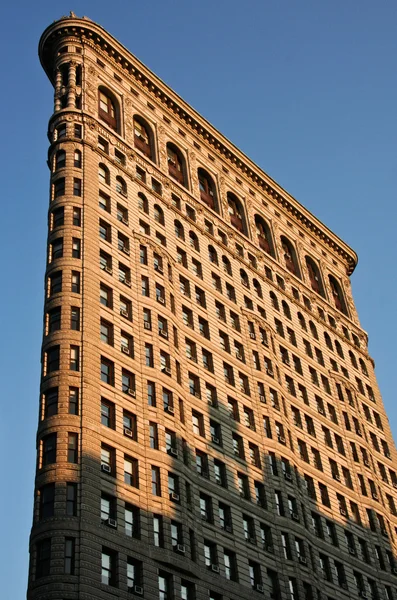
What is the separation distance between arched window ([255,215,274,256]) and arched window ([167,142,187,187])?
11.5 metres

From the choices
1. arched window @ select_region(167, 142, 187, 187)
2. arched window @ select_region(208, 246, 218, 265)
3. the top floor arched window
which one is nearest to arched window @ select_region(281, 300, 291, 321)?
the top floor arched window

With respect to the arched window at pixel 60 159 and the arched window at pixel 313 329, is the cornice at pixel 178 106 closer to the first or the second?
the arched window at pixel 313 329

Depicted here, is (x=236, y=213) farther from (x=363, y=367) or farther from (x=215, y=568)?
(x=215, y=568)

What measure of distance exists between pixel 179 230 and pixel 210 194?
1294 cm

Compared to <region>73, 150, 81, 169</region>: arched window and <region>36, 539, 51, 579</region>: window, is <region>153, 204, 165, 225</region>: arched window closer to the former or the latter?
<region>73, 150, 81, 169</region>: arched window

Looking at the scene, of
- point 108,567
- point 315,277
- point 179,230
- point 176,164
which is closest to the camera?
point 108,567

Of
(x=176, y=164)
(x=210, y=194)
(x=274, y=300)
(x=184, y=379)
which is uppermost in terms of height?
(x=176, y=164)

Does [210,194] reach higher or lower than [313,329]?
higher

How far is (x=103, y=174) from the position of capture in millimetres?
80375

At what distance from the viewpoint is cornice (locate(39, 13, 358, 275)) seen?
3583 inches

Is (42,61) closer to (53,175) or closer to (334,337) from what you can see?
(53,175)

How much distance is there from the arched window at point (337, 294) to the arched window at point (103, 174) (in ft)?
129

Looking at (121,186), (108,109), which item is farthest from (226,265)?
(108,109)

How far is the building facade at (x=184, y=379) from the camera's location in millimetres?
58875
